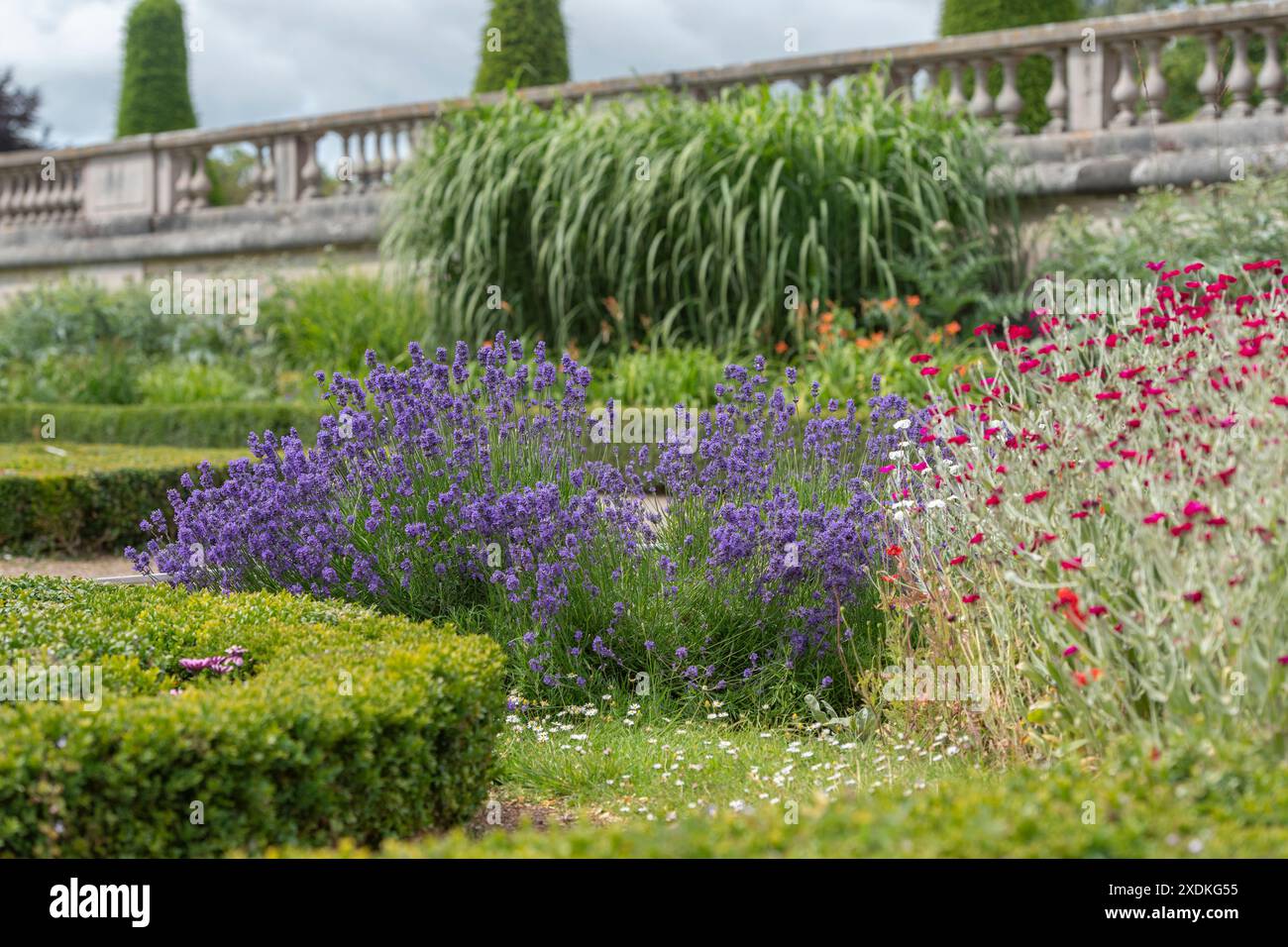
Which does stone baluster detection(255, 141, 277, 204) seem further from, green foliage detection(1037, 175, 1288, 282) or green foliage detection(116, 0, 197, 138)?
green foliage detection(1037, 175, 1288, 282)

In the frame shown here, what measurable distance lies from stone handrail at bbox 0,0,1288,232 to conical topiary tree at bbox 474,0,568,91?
94.3 inches

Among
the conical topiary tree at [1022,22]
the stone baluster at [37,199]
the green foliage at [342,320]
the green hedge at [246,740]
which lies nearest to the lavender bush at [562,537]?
the green hedge at [246,740]

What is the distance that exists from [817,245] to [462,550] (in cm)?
594

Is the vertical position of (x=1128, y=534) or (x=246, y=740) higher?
(x=1128, y=534)

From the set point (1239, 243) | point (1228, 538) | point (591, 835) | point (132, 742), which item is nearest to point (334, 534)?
point (132, 742)

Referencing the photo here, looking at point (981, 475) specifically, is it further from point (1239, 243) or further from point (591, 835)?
point (1239, 243)

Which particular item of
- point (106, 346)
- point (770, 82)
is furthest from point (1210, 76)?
point (106, 346)

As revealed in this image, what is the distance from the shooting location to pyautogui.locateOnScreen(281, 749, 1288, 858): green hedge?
231 centimetres

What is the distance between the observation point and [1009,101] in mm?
12086

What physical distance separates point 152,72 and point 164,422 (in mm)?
14613

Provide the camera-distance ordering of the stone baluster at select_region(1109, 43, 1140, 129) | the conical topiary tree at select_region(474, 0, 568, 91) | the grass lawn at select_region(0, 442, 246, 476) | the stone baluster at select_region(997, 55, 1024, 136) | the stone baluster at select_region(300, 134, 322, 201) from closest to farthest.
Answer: the grass lawn at select_region(0, 442, 246, 476) → the stone baluster at select_region(1109, 43, 1140, 129) → the stone baluster at select_region(997, 55, 1024, 136) → the stone baluster at select_region(300, 134, 322, 201) → the conical topiary tree at select_region(474, 0, 568, 91)

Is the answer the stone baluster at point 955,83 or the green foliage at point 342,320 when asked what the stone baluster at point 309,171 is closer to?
the green foliage at point 342,320

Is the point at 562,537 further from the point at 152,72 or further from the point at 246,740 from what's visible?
the point at 152,72

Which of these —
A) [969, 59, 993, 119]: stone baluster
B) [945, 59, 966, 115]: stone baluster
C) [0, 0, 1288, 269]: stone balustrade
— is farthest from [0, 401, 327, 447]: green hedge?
[969, 59, 993, 119]: stone baluster
